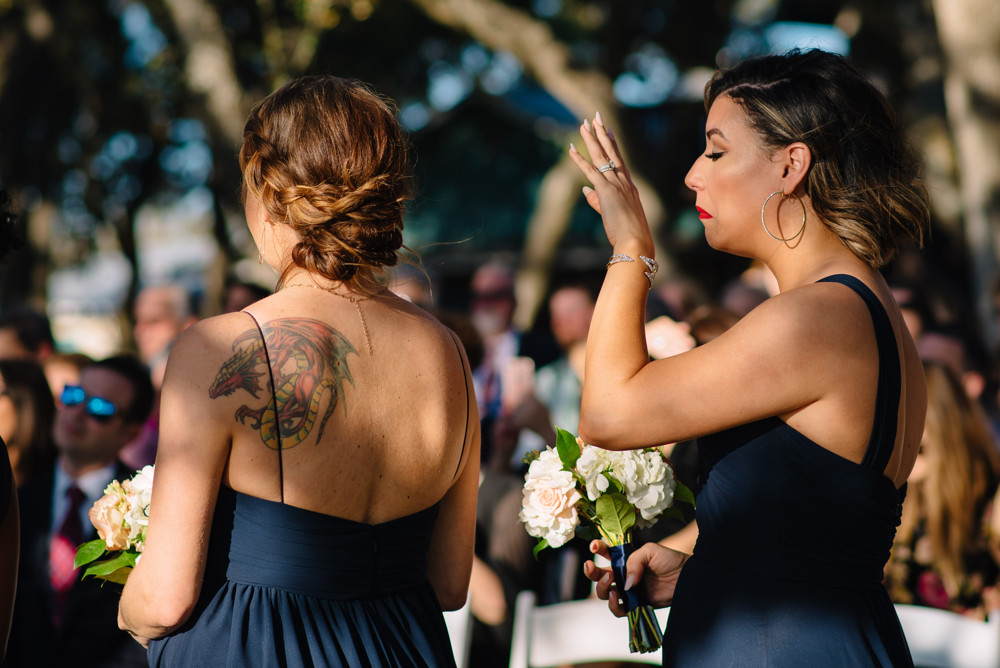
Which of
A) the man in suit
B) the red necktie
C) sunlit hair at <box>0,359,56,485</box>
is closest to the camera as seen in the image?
the man in suit

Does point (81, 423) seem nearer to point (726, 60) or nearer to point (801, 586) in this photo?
point (801, 586)

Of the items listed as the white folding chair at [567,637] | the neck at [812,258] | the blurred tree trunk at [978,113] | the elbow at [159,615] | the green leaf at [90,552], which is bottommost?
the white folding chair at [567,637]

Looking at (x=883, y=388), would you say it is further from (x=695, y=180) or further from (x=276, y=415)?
(x=276, y=415)

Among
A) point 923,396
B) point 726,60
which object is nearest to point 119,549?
point 923,396

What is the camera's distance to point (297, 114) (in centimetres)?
206

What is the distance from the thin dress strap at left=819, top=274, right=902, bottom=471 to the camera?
201cm

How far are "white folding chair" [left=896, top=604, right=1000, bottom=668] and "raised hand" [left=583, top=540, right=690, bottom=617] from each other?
1.10 m

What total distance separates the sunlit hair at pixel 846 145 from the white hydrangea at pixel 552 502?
91 centimetres

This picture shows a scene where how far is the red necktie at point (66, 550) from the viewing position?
3.79 metres

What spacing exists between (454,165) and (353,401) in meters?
22.0

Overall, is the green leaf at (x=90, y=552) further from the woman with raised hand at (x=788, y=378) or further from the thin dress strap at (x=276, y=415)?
the woman with raised hand at (x=788, y=378)

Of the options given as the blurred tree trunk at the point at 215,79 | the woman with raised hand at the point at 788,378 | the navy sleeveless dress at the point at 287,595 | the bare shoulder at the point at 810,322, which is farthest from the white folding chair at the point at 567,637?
the blurred tree trunk at the point at 215,79

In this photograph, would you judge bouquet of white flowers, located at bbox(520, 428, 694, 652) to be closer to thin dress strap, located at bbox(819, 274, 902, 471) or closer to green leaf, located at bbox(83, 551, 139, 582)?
thin dress strap, located at bbox(819, 274, 902, 471)

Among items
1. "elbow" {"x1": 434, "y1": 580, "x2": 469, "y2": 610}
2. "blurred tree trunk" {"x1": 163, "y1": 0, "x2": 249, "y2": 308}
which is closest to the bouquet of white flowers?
"elbow" {"x1": 434, "y1": 580, "x2": 469, "y2": 610}
